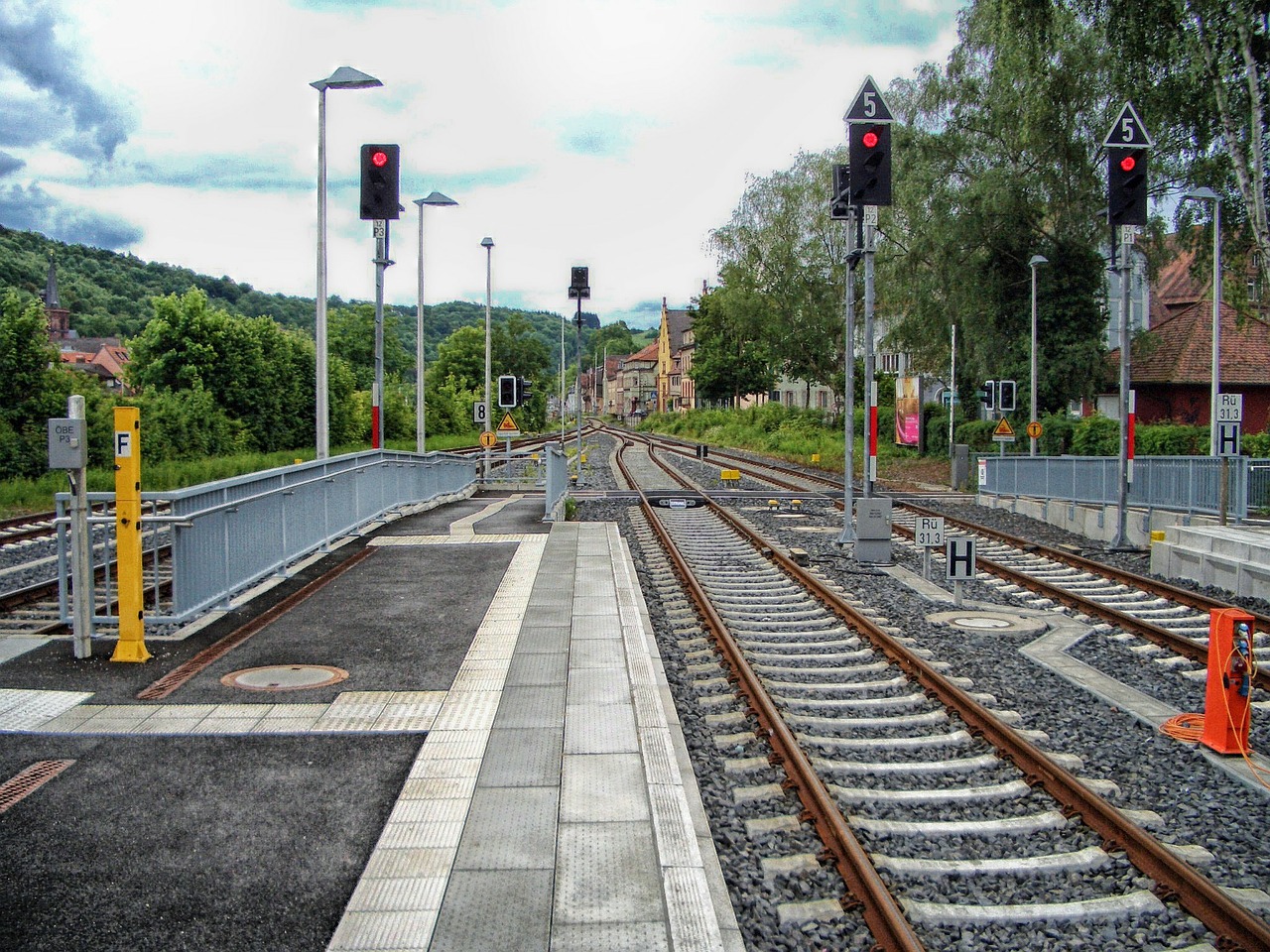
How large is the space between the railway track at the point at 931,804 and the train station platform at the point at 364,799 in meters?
0.73

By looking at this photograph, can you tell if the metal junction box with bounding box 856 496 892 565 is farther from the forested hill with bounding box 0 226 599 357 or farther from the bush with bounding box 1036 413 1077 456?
the forested hill with bounding box 0 226 599 357

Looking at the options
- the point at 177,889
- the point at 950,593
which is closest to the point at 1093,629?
the point at 950,593

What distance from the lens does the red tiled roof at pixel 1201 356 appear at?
150ft

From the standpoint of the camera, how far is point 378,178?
16062 mm

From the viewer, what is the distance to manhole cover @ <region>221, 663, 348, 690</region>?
842 centimetres

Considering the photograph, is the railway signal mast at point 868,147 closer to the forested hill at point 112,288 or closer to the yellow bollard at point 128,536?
the yellow bollard at point 128,536

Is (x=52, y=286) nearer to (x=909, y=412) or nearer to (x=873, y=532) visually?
(x=909, y=412)

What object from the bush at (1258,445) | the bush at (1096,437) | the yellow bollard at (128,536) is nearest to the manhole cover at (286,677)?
the yellow bollard at (128,536)

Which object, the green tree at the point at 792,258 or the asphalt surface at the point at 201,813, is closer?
the asphalt surface at the point at 201,813

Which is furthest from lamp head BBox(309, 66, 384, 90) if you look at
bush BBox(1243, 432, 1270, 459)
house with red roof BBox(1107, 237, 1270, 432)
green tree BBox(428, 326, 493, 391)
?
green tree BBox(428, 326, 493, 391)

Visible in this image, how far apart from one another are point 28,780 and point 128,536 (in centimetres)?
324

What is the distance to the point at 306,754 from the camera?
682cm

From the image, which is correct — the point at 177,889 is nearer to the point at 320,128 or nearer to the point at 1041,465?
the point at 320,128

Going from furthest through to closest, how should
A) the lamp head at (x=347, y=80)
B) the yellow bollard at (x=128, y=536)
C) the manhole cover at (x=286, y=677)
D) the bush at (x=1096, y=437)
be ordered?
the bush at (x=1096, y=437) < the lamp head at (x=347, y=80) < the yellow bollard at (x=128, y=536) < the manhole cover at (x=286, y=677)
